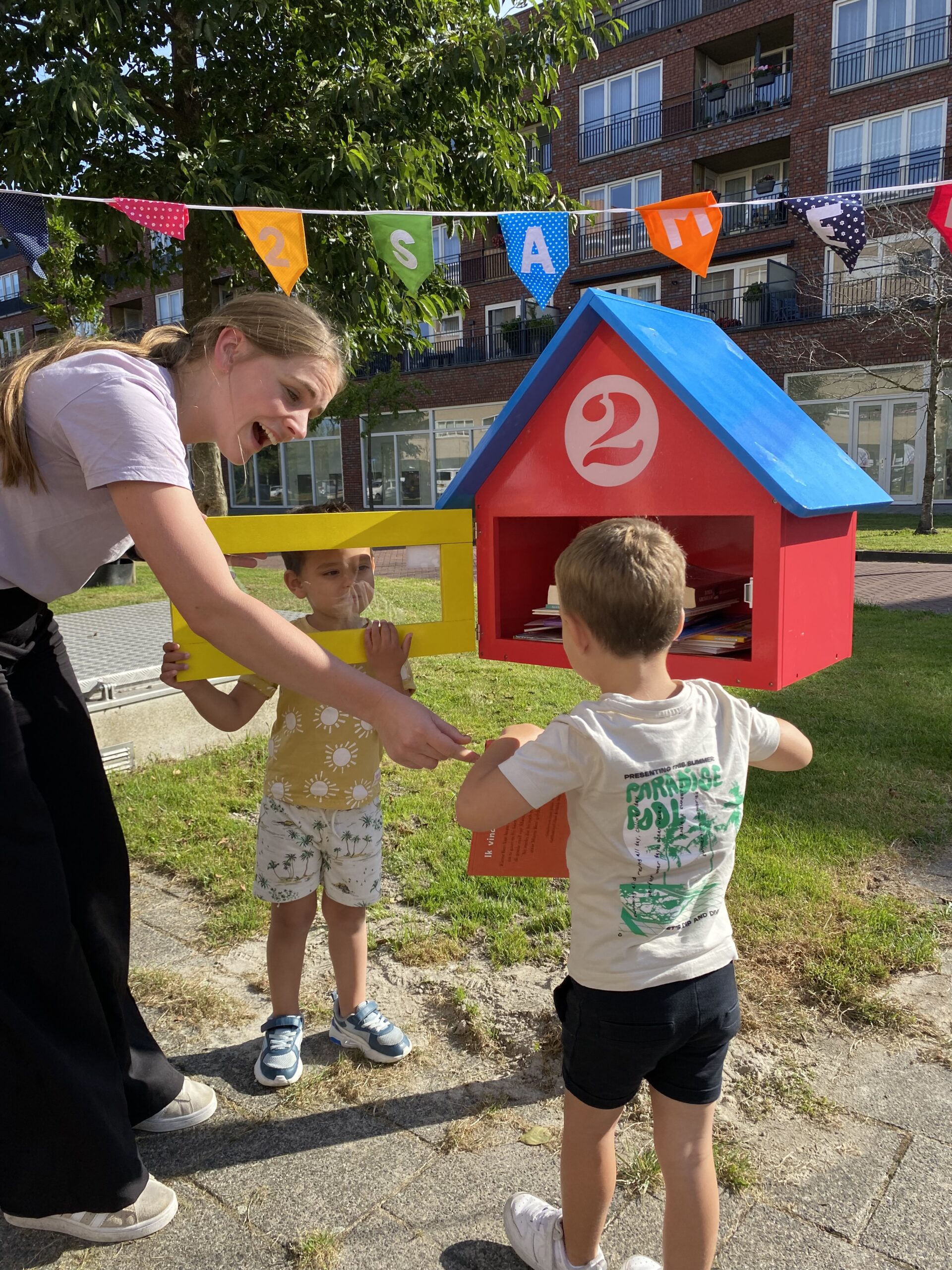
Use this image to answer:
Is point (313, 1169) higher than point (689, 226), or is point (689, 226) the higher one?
point (689, 226)

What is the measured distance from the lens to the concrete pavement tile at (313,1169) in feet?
5.52

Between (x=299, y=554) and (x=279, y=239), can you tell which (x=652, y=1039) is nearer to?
(x=299, y=554)

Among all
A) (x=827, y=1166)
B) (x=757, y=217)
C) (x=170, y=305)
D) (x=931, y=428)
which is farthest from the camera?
(x=170, y=305)

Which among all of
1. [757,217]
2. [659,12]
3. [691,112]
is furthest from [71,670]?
[659,12]

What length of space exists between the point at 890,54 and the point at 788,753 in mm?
20384

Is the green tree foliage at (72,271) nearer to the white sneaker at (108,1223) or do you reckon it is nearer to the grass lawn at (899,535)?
the white sneaker at (108,1223)

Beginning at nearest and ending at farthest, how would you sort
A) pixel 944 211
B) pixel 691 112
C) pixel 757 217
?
pixel 944 211, pixel 757 217, pixel 691 112

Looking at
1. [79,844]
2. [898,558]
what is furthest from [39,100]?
[898,558]

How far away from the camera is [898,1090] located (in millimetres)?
2002

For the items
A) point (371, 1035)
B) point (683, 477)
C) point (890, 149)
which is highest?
point (890, 149)

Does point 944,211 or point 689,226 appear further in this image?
point 689,226

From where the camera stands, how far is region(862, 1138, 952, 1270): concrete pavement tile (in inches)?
61.6

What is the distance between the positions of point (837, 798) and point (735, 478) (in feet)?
8.46

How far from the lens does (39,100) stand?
13.9 ft
